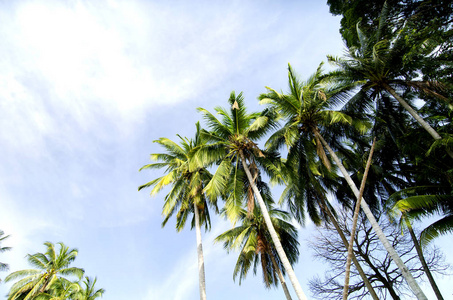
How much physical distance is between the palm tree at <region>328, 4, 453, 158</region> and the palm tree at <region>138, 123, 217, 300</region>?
7663 mm

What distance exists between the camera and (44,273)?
19.6 m

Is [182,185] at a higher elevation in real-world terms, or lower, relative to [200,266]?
higher

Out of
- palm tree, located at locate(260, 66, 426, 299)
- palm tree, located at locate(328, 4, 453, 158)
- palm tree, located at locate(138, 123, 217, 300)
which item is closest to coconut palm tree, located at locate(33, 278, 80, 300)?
palm tree, located at locate(138, 123, 217, 300)

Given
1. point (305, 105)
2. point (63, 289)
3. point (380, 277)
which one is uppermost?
point (305, 105)

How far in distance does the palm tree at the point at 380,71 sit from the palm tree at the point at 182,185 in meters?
7.66

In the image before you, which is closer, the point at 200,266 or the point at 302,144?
the point at 200,266

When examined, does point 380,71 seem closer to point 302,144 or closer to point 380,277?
point 302,144

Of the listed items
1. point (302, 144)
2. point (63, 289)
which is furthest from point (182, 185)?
point (63, 289)

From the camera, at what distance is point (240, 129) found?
12953 millimetres

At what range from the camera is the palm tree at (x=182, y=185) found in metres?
13.9

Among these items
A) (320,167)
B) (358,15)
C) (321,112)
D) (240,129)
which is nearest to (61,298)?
(240,129)

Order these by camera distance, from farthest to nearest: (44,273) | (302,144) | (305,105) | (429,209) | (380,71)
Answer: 1. (44,273)
2. (302,144)
3. (305,105)
4. (380,71)
5. (429,209)

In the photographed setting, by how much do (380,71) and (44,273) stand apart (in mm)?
26067

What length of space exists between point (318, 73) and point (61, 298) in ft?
74.3
